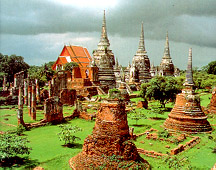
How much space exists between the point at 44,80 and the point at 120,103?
106 ft

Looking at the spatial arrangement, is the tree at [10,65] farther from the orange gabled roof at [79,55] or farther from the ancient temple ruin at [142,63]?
the ancient temple ruin at [142,63]

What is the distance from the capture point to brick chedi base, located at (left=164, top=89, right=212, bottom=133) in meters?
18.3

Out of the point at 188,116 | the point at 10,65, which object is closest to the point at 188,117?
the point at 188,116

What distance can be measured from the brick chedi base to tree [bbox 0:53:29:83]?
128 feet

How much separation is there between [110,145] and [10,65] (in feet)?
150

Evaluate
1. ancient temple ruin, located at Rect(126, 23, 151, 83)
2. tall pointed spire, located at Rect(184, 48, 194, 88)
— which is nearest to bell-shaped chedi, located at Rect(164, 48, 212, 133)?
tall pointed spire, located at Rect(184, 48, 194, 88)

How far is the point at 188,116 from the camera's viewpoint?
60.6ft

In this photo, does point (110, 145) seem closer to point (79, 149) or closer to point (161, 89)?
point (79, 149)

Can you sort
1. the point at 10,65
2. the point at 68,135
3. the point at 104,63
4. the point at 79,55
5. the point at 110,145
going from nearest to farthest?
the point at 110,145 < the point at 68,135 < the point at 104,63 < the point at 10,65 < the point at 79,55

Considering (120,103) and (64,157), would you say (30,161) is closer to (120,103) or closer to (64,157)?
(64,157)

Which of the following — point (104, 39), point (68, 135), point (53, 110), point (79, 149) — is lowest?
point (79, 149)

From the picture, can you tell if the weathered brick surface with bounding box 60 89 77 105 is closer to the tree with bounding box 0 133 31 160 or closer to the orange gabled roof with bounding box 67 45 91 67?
the tree with bounding box 0 133 31 160

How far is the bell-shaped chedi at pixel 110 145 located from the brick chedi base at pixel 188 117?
850 centimetres

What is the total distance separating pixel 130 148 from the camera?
412 inches
